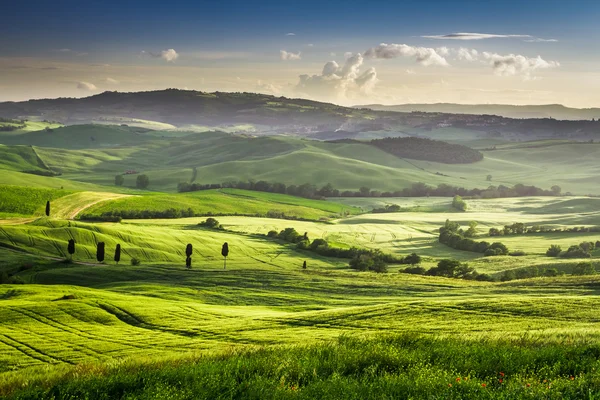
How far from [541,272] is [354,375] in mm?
97906

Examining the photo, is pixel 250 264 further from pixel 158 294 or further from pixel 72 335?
pixel 72 335

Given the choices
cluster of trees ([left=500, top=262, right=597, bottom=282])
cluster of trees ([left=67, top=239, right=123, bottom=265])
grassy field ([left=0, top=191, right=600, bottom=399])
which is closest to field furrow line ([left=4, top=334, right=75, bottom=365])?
grassy field ([left=0, top=191, right=600, bottom=399])

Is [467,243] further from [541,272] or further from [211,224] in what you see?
[211,224]

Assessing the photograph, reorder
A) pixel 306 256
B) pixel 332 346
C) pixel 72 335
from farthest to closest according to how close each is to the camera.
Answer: pixel 306 256, pixel 72 335, pixel 332 346

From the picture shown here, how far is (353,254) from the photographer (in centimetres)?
13325

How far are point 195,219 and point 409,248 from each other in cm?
6460

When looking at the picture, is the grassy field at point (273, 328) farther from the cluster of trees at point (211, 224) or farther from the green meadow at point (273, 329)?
the cluster of trees at point (211, 224)

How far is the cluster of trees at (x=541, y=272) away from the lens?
103 m

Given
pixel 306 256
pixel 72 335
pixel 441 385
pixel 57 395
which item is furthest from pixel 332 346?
pixel 306 256

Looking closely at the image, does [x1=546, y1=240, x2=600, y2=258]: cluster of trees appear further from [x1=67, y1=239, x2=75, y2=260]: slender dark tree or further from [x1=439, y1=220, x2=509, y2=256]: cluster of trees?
[x1=67, y1=239, x2=75, y2=260]: slender dark tree

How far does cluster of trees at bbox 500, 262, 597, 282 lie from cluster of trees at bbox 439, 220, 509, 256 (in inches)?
1219

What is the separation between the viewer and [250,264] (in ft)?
391

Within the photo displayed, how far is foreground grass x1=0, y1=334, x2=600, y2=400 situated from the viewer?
20.0 meters

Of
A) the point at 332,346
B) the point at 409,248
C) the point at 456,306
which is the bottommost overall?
the point at 409,248
